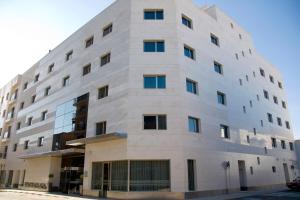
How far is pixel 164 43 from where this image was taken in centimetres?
2258

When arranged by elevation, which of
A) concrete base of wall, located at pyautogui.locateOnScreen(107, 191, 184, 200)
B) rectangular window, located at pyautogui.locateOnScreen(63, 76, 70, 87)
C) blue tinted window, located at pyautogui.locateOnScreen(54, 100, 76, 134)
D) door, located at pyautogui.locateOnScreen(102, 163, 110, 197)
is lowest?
concrete base of wall, located at pyautogui.locateOnScreen(107, 191, 184, 200)

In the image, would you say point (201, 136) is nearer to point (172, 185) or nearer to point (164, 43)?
point (172, 185)

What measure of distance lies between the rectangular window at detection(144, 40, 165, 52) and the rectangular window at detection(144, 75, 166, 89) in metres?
2.68

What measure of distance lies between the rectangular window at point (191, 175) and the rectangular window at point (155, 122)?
12.3 ft

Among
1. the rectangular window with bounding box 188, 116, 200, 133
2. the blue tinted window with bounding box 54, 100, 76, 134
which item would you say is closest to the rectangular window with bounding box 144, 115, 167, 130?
the rectangular window with bounding box 188, 116, 200, 133

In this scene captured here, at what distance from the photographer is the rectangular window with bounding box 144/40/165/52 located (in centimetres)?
2259

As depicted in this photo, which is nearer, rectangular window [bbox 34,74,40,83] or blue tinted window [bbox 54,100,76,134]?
blue tinted window [bbox 54,100,76,134]

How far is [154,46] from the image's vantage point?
74.6 feet

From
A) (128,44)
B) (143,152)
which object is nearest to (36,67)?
(128,44)

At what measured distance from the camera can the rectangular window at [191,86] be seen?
22.4 metres

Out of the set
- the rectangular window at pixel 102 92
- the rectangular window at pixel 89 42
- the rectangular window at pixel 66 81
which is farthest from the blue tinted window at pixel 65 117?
the rectangular window at pixel 89 42

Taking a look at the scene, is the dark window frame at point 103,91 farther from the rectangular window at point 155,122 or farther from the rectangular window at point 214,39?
the rectangular window at point 214,39

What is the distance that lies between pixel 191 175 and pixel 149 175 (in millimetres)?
3679

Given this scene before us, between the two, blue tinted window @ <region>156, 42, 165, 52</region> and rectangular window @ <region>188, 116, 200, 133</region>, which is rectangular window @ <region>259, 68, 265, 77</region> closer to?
rectangular window @ <region>188, 116, 200, 133</region>
